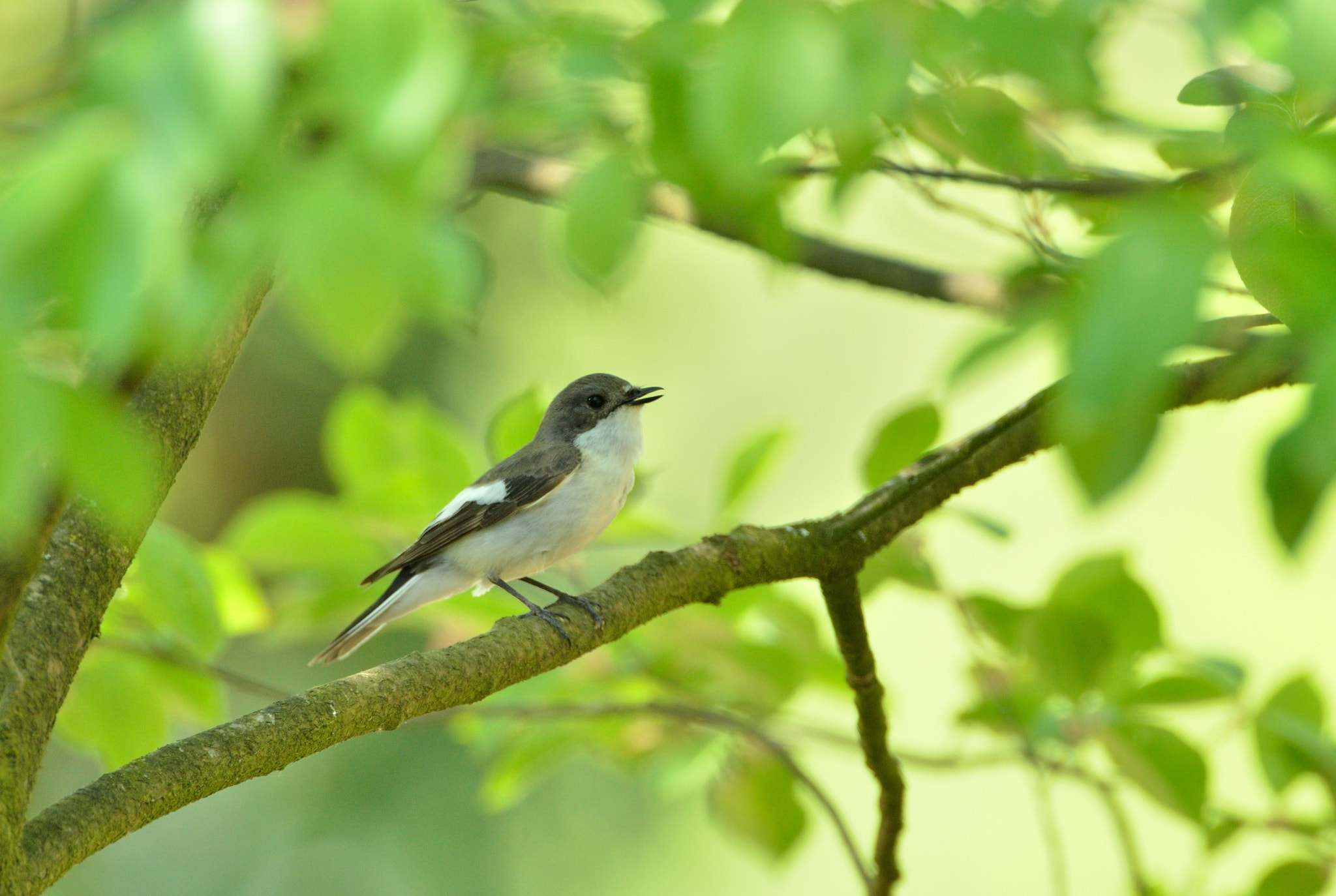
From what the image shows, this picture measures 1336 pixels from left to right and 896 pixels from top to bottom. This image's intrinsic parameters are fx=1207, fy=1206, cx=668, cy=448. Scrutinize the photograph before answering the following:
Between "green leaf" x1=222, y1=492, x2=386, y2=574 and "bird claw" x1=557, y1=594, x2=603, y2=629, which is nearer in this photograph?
"bird claw" x1=557, y1=594, x2=603, y2=629

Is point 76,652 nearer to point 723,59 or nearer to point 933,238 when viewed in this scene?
point 723,59

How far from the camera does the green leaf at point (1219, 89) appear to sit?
1.55 meters

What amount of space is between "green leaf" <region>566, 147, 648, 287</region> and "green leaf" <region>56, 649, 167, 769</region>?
3.93 feet

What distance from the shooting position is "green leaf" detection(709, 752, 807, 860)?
9.03ft

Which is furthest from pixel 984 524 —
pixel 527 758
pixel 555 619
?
pixel 527 758

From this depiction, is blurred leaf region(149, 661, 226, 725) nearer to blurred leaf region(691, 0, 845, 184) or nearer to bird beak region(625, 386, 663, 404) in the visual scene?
blurred leaf region(691, 0, 845, 184)

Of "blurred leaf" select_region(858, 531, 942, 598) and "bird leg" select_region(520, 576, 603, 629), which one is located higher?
"bird leg" select_region(520, 576, 603, 629)

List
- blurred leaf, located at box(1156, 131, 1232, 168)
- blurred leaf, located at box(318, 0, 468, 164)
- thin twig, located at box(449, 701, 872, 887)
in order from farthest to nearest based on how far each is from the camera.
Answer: thin twig, located at box(449, 701, 872, 887), blurred leaf, located at box(1156, 131, 1232, 168), blurred leaf, located at box(318, 0, 468, 164)

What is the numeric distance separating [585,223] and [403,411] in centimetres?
97

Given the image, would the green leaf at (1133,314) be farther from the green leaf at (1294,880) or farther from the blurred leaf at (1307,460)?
the green leaf at (1294,880)

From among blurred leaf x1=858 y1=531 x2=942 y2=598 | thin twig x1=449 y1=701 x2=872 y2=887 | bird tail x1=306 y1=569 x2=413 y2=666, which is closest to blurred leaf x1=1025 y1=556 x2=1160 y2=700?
blurred leaf x1=858 y1=531 x2=942 y2=598

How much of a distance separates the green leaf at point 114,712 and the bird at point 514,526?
0.85m

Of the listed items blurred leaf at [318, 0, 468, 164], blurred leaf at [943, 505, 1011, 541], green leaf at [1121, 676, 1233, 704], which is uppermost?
blurred leaf at [318, 0, 468, 164]

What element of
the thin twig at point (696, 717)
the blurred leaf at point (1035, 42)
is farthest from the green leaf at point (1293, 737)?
the blurred leaf at point (1035, 42)
